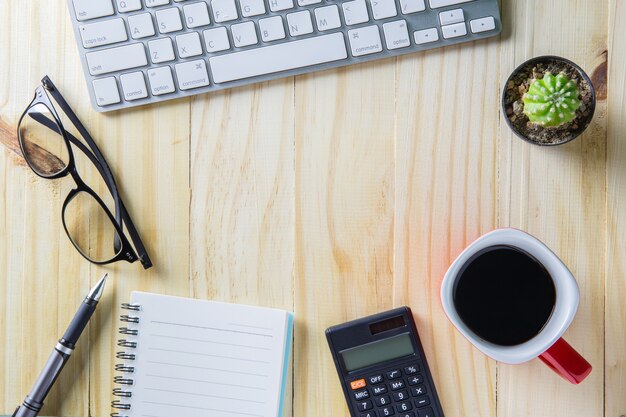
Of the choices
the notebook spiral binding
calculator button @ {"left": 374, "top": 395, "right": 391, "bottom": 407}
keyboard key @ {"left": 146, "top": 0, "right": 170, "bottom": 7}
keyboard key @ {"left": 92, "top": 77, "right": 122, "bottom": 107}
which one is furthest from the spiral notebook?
keyboard key @ {"left": 146, "top": 0, "right": 170, "bottom": 7}

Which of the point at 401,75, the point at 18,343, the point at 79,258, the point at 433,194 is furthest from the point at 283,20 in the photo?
the point at 18,343

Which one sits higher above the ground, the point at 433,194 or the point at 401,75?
the point at 401,75

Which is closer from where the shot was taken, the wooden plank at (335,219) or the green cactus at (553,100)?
the green cactus at (553,100)

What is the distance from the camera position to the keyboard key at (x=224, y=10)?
2.24 feet

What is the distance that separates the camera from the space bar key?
2.24 feet

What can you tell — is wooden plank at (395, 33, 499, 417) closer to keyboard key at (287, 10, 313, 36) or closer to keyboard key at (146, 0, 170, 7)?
keyboard key at (287, 10, 313, 36)

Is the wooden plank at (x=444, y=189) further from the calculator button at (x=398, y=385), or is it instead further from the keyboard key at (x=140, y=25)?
the keyboard key at (x=140, y=25)

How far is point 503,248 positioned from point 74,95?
0.50 metres

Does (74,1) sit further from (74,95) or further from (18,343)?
(18,343)

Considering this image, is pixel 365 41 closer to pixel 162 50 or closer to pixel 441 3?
pixel 441 3

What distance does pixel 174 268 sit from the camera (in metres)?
0.72

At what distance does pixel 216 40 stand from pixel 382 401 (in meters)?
0.43

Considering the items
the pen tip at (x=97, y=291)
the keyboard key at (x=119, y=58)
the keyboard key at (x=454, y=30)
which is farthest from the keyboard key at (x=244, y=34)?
the pen tip at (x=97, y=291)

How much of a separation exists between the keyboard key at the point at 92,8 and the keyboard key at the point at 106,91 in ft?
0.23
